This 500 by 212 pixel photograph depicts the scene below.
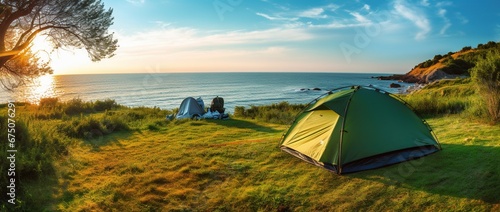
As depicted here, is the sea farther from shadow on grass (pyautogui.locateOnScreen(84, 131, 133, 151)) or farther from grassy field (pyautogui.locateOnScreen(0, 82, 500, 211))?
grassy field (pyautogui.locateOnScreen(0, 82, 500, 211))

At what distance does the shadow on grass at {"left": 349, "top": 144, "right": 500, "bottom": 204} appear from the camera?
6.02 m

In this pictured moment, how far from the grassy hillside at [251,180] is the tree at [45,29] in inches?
189

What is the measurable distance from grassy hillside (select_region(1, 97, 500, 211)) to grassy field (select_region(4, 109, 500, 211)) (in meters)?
0.02

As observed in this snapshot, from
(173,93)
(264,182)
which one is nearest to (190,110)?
(264,182)

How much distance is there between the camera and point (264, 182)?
24.4ft

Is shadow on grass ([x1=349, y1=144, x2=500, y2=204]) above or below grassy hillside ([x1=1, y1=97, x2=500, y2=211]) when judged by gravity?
above

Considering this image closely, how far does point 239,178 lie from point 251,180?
0.37m

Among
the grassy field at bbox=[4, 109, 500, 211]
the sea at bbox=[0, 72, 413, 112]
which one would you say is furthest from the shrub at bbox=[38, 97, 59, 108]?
the grassy field at bbox=[4, 109, 500, 211]

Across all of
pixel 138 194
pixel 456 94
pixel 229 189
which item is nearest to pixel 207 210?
pixel 229 189

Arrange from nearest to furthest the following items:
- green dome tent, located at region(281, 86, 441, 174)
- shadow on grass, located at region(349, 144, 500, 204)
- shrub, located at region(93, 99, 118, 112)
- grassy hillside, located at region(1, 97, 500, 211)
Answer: shadow on grass, located at region(349, 144, 500, 204) < grassy hillside, located at region(1, 97, 500, 211) < green dome tent, located at region(281, 86, 441, 174) < shrub, located at region(93, 99, 118, 112)

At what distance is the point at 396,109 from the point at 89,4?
Answer: 14.2m

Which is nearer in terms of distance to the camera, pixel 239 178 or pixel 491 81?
pixel 239 178

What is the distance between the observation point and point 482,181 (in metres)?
6.24

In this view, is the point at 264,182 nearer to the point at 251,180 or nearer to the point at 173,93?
the point at 251,180
